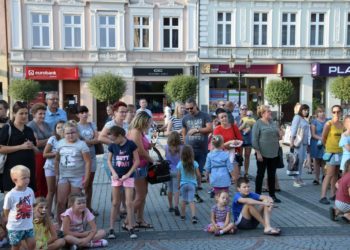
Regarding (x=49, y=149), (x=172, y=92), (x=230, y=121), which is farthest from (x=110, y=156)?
(x=172, y=92)

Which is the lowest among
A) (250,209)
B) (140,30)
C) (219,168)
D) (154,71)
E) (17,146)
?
(250,209)

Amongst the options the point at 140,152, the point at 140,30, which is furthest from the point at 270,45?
the point at 140,152

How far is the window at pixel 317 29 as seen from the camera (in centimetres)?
2588

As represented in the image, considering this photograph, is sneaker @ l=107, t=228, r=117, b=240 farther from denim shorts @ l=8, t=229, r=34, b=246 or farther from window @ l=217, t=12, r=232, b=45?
window @ l=217, t=12, r=232, b=45

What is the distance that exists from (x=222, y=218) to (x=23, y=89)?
18.8 metres

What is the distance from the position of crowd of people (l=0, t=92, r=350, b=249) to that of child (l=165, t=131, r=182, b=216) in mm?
17

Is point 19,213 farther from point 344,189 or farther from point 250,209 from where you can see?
point 344,189

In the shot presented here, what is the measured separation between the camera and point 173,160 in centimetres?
708

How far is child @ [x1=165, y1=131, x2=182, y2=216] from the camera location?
22.5 ft

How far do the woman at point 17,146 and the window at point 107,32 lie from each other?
20.0 metres

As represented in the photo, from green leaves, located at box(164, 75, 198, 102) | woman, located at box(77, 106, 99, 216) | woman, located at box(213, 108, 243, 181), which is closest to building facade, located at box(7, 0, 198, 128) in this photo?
green leaves, located at box(164, 75, 198, 102)

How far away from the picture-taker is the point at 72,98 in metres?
24.9

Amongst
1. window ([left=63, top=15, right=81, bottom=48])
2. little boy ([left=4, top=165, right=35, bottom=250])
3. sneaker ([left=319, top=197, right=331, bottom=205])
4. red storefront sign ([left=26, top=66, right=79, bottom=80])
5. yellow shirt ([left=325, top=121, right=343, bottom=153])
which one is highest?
window ([left=63, top=15, right=81, bottom=48])

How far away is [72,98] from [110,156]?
20.0 meters
